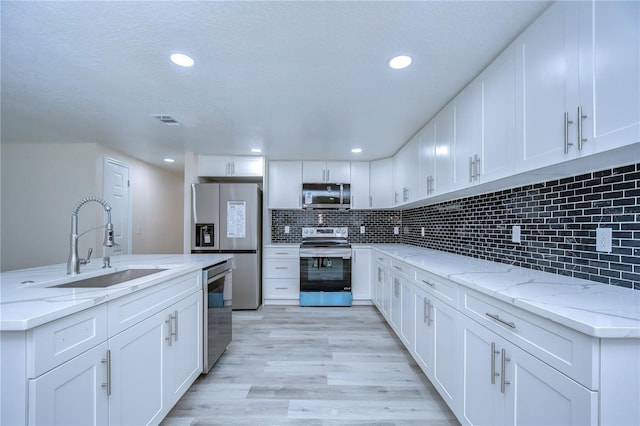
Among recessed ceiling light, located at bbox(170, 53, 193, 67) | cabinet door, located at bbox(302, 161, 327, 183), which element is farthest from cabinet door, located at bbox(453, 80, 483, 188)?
cabinet door, located at bbox(302, 161, 327, 183)

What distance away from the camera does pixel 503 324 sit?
1147mm

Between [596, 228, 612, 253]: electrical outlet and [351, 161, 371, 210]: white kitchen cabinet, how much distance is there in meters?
3.06

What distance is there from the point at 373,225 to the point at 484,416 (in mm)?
3375

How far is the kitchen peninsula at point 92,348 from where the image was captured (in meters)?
0.86

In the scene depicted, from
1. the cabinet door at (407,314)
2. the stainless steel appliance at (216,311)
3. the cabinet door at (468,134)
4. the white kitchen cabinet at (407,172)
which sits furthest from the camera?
the white kitchen cabinet at (407,172)

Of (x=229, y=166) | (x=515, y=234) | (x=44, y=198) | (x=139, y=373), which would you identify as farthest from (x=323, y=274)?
(x=44, y=198)

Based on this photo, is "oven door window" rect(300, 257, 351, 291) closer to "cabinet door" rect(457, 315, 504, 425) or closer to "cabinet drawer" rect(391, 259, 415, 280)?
"cabinet drawer" rect(391, 259, 415, 280)

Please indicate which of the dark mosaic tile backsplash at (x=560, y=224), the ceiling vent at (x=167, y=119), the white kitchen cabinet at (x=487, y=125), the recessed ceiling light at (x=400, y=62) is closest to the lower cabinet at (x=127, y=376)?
the ceiling vent at (x=167, y=119)

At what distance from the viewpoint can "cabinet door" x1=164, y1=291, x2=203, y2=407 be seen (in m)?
1.64

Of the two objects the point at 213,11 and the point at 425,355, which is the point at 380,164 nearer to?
the point at 425,355

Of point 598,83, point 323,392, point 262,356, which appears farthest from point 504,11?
point 262,356

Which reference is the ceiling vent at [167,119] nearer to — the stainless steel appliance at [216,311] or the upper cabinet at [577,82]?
the stainless steel appliance at [216,311]

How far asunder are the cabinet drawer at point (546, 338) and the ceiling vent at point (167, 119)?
2.91m

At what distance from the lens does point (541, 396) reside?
962 mm
